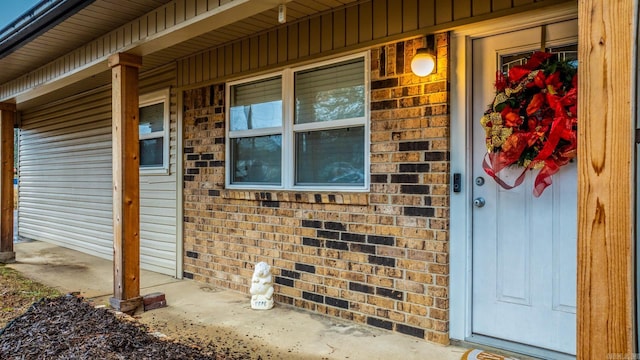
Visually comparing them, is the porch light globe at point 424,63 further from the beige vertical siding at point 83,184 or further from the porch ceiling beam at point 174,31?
the beige vertical siding at point 83,184

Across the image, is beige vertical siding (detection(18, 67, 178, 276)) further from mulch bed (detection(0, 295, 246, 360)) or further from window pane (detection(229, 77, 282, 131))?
mulch bed (detection(0, 295, 246, 360))

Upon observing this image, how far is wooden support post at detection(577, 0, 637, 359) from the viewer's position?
1.32 metres

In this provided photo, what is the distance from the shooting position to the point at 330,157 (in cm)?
367

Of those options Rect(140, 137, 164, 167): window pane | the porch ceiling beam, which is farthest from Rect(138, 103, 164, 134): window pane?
the porch ceiling beam

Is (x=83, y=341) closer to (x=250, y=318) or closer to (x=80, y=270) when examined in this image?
(x=250, y=318)

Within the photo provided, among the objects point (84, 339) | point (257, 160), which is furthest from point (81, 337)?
point (257, 160)

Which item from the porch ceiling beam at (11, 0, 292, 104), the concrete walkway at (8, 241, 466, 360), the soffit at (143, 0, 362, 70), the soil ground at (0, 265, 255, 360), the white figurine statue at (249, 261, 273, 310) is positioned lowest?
the concrete walkway at (8, 241, 466, 360)

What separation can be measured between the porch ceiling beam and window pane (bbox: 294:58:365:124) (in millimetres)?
995

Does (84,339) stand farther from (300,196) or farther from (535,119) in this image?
(535,119)

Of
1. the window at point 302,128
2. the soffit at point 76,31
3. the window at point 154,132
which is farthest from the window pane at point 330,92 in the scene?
the window at point 154,132

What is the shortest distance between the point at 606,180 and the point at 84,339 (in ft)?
10.4

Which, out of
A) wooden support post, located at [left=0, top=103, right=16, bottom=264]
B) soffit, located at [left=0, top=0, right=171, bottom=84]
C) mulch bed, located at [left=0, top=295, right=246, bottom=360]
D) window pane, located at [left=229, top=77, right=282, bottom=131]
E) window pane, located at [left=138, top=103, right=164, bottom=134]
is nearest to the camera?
mulch bed, located at [left=0, top=295, right=246, bottom=360]

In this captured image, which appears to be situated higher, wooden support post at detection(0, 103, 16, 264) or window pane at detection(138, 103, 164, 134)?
window pane at detection(138, 103, 164, 134)

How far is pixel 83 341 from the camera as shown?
2889mm
